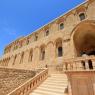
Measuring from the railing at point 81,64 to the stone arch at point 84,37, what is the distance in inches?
361

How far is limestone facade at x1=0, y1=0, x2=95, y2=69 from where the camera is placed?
1535 cm

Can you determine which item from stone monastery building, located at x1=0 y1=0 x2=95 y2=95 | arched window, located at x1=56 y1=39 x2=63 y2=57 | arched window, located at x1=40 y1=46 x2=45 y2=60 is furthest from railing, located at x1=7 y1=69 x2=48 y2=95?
arched window, located at x1=40 y1=46 x2=45 y2=60

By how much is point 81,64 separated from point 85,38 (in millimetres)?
10973

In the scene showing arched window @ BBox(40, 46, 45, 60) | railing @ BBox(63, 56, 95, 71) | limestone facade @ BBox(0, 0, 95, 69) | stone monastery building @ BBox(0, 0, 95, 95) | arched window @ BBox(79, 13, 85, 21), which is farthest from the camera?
arched window @ BBox(40, 46, 45, 60)

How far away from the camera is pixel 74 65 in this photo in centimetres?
655

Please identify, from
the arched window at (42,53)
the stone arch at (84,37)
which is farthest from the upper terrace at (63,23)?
the arched window at (42,53)

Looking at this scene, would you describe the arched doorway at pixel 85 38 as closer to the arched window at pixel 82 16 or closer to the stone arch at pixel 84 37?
the stone arch at pixel 84 37

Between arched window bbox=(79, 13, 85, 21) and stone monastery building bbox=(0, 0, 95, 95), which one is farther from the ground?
arched window bbox=(79, 13, 85, 21)

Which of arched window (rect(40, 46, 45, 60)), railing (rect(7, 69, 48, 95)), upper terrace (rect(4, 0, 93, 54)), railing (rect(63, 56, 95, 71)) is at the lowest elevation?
railing (rect(7, 69, 48, 95))

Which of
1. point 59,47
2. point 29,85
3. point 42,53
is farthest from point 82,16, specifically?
point 29,85

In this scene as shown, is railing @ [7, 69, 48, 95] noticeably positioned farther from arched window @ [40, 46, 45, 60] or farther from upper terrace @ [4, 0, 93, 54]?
upper terrace @ [4, 0, 93, 54]

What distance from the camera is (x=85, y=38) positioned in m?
16.4

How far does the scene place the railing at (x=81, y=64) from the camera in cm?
612

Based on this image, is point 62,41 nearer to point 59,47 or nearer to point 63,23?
point 59,47
